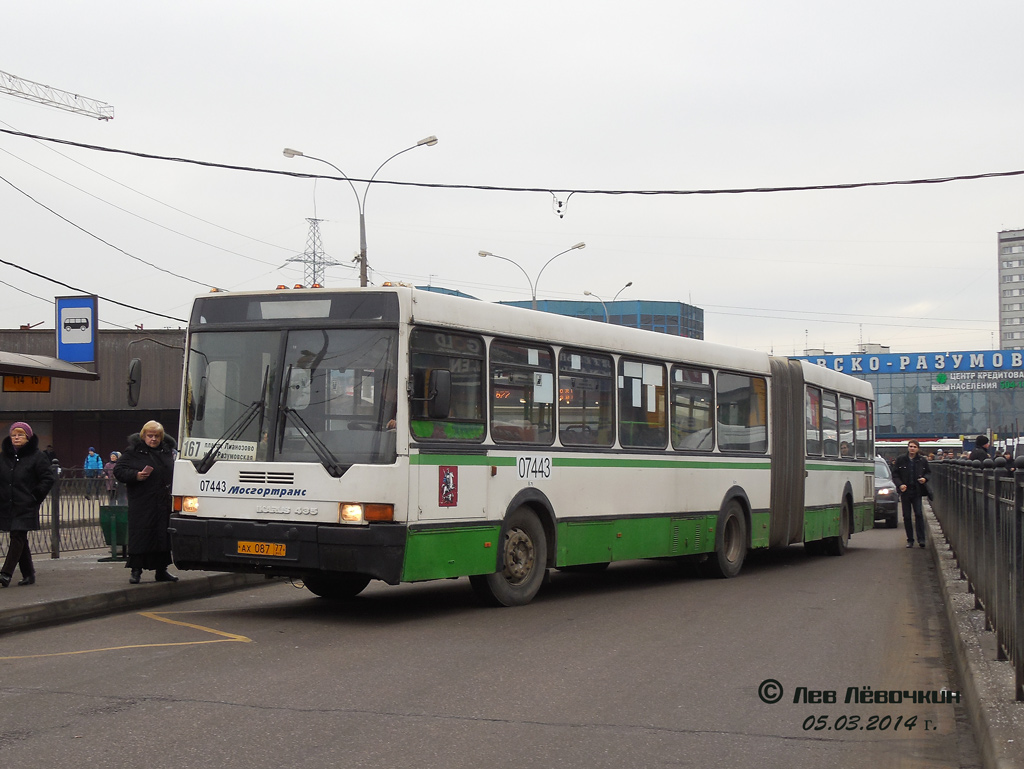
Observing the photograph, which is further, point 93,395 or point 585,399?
point 93,395

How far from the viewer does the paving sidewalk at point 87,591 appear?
10578 millimetres

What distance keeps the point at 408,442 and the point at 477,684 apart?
2.96 m

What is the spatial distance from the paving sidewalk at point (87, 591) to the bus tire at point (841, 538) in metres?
9.96

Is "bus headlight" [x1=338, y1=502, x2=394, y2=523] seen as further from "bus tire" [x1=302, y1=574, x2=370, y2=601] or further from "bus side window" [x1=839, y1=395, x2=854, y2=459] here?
"bus side window" [x1=839, y1=395, x2=854, y2=459]

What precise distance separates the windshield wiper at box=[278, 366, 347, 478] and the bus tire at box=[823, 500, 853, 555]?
38.7 ft

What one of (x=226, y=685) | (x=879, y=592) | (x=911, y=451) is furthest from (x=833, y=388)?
(x=226, y=685)

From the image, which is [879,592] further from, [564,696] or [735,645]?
[564,696]

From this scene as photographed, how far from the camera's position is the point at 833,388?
19672mm

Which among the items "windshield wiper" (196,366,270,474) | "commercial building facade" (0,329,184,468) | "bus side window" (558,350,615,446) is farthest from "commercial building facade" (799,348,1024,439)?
"windshield wiper" (196,366,270,474)

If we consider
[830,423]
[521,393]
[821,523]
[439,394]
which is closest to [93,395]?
[830,423]

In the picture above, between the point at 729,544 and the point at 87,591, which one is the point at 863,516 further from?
the point at 87,591

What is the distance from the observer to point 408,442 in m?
10.2

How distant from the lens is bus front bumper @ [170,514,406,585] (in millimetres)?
9984

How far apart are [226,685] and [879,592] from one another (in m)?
8.80
